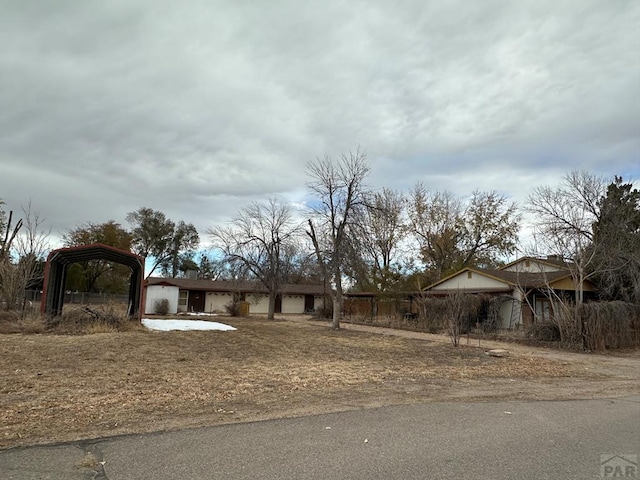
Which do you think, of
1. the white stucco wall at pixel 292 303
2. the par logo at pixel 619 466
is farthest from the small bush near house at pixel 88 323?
the white stucco wall at pixel 292 303

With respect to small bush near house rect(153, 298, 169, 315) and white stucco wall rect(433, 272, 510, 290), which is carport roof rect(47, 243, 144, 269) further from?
white stucco wall rect(433, 272, 510, 290)

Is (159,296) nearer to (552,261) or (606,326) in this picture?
(552,261)

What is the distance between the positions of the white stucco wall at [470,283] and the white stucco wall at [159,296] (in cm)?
2123

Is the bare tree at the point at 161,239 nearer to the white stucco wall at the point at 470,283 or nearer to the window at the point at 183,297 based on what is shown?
the window at the point at 183,297

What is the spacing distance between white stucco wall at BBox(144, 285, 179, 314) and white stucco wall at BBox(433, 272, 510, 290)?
69.6 feet

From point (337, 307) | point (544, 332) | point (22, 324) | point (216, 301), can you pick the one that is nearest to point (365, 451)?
point (544, 332)

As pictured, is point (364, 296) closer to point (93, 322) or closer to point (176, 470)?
point (93, 322)

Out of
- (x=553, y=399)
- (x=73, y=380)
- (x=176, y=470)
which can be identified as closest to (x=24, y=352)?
(x=73, y=380)

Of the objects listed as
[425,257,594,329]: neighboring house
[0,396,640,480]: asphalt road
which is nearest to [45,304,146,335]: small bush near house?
[0,396,640,480]: asphalt road

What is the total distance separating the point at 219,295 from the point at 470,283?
2482 cm

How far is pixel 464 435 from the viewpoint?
5.59m

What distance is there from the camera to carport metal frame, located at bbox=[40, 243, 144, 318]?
65.4 ft

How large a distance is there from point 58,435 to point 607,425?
7011 mm

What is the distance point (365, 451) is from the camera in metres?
4.93
